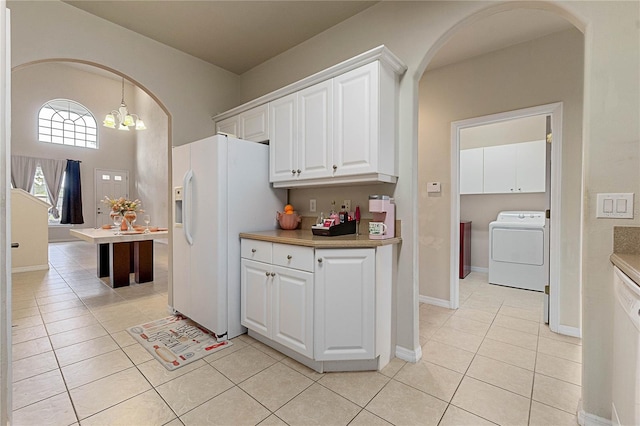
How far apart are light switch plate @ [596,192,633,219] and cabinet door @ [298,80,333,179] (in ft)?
5.17

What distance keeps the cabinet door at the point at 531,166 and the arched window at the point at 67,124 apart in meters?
Answer: 11.1

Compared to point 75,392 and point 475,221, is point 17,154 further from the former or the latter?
point 475,221

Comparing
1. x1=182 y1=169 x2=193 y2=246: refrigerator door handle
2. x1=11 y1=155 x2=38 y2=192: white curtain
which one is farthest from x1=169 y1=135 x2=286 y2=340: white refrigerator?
x1=11 y1=155 x2=38 y2=192: white curtain

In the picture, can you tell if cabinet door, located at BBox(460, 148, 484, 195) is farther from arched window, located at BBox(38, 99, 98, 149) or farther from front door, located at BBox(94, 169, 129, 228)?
arched window, located at BBox(38, 99, 98, 149)

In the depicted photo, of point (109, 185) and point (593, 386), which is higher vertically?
point (109, 185)

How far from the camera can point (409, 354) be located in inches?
83.5

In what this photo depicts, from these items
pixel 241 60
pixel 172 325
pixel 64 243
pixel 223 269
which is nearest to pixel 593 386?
pixel 223 269

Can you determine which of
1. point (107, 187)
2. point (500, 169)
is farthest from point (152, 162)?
point (500, 169)

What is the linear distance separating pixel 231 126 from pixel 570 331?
151 inches

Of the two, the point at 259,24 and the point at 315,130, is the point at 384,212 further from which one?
the point at 259,24

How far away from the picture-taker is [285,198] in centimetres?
296

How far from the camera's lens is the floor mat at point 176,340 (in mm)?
2131

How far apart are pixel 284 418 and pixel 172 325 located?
169cm

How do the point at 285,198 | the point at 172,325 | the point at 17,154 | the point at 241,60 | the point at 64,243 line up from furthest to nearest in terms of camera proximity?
the point at 64,243
the point at 17,154
the point at 241,60
the point at 285,198
the point at 172,325
